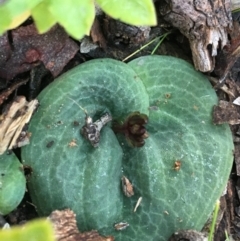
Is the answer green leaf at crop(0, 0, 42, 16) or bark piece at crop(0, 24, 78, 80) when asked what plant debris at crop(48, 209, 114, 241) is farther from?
green leaf at crop(0, 0, 42, 16)

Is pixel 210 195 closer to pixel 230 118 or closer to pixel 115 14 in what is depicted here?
pixel 230 118

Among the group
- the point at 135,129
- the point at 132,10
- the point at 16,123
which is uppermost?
the point at 132,10

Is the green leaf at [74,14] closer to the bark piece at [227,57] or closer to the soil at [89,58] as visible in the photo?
the soil at [89,58]

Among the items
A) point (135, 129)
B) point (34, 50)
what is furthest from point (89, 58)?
point (135, 129)

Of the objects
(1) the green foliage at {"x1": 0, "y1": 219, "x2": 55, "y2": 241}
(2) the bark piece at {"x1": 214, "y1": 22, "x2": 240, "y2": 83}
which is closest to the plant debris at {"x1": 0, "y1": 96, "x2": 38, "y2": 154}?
(2) the bark piece at {"x1": 214, "y1": 22, "x2": 240, "y2": 83}

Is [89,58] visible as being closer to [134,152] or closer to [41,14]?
[134,152]

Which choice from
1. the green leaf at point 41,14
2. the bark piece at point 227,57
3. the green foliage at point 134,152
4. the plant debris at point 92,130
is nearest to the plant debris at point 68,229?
the green foliage at point 134,152
